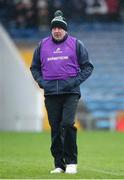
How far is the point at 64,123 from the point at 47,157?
478 cm

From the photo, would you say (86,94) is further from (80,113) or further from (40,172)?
(40,172)

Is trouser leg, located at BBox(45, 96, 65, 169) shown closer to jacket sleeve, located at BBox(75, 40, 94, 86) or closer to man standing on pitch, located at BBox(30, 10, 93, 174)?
man standing on pitch, located at BBox(30, 10, 93, 174)

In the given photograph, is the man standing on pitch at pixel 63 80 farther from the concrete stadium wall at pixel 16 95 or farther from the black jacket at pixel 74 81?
the concrete stadium wall at pixel 16 95

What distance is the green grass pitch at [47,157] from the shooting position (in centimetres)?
1259

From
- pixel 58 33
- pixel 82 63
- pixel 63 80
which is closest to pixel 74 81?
pixel 63 80

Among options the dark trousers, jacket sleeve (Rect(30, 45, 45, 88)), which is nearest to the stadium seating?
jacket sleeve (Rect(30, 45, 45, 88))

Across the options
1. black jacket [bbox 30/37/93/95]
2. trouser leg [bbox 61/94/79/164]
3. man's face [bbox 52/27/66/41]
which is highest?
man's face [bbox 52/27/66/41]

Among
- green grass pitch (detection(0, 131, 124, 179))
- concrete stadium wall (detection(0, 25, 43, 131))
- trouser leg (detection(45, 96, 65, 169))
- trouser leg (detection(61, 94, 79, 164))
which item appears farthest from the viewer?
concrete stadium wall (detection(0, 25, 43, 131))

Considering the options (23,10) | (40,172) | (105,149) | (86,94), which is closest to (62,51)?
(40,172)

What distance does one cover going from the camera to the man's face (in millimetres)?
12758

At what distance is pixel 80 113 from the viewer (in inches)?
1257

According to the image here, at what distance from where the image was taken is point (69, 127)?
1273cm

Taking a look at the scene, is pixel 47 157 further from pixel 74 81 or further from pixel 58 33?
pixel 58 33

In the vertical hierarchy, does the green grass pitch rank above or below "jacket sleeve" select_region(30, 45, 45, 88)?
below
